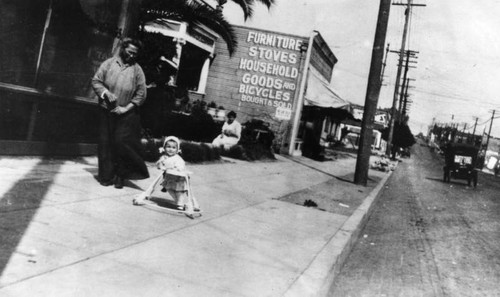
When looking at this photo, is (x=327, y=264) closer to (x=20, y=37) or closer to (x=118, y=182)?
(x=118, y=182)

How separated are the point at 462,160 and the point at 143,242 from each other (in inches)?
771

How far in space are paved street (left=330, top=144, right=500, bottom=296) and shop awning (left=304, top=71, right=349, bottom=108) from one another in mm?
9481

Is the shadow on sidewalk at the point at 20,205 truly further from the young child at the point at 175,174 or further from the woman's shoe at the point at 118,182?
the young child at the point at 175,174

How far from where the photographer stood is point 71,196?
528 centimetres

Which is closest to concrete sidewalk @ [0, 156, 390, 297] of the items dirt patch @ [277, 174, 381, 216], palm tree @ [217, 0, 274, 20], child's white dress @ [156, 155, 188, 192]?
child's white dress @ [156, 155, 188, 192]

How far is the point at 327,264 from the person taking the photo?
4727mm

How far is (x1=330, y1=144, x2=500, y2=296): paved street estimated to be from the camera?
493 centimetres

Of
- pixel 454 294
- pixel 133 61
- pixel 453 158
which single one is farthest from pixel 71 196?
pixel 453 158

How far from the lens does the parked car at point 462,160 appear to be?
20.9 m

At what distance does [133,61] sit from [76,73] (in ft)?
10.1

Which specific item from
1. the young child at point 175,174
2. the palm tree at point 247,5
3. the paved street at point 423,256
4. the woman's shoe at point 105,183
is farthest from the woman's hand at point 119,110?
the palm tree at point 247,5

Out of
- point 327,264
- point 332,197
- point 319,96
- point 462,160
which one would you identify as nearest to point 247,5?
point 332,197

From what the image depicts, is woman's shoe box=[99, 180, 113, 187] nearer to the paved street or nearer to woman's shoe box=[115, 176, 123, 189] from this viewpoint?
woman's shoe box=[115, 176, 123, 189]

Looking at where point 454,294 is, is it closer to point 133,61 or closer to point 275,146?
point 133,61
